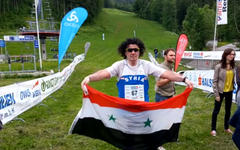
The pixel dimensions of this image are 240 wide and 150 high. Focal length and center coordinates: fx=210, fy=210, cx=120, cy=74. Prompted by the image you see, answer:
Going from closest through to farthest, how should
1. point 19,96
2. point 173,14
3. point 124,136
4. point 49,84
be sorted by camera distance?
point 124,136 → point 19,96 → point 49,84 → point 173,14

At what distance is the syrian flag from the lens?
2939 mm

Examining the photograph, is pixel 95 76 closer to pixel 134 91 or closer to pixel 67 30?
pixel 134 91

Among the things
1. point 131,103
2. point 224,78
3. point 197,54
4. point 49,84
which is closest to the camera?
point 131,103

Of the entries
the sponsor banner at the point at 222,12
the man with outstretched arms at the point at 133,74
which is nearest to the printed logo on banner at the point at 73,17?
the man with outstretched arms at the point at 133,74

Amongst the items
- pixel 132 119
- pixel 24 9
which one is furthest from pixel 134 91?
pixel 24 9

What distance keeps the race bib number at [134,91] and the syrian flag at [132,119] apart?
0.16m

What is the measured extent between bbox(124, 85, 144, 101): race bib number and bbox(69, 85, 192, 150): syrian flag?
159 millimetres

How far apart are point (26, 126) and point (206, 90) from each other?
7786mm

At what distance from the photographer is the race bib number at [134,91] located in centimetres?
306

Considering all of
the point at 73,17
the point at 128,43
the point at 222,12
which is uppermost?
the point at 222,12

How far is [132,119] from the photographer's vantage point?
2939 millimetres

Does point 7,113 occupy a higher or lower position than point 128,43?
lower

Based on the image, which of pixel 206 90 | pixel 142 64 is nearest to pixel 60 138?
pixel 142 64

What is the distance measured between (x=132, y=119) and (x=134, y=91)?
0.41 metres
